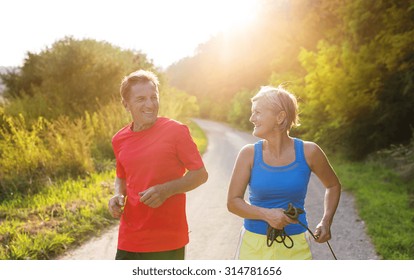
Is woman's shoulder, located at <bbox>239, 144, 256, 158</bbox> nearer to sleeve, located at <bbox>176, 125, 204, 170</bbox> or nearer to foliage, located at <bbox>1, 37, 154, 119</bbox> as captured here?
sleeve, located at <bbox>176, 125, 204, 170</bbox>

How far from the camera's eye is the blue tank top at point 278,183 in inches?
88.4

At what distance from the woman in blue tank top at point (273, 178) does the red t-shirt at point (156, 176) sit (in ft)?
1.12

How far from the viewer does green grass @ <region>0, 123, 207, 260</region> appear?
15.6 feet

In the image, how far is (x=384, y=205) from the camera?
A: 6.63 metres

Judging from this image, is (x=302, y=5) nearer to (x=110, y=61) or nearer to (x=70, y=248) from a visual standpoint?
(x=110, y=61)

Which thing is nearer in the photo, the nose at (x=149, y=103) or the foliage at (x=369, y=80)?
the nose at (x=149, y=103)

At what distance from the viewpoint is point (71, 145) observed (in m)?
8.19

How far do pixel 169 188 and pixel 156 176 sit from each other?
11 cm

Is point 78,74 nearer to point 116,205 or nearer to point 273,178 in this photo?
point 116,205

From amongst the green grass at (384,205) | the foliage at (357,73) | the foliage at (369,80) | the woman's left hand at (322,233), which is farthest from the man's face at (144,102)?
the foliage at (369,80)

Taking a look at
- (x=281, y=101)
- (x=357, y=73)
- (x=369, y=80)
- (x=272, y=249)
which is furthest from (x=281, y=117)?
(x=369, y=80)

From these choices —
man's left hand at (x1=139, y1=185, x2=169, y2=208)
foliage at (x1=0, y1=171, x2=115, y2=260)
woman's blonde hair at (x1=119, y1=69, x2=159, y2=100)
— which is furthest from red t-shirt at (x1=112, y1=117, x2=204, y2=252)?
foliage at (x1=0, y1=171, x2=115, y2=260)

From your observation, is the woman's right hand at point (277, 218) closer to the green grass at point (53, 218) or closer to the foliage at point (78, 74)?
the green grass at point (53, 218)

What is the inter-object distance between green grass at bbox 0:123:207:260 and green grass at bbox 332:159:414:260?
328cm
